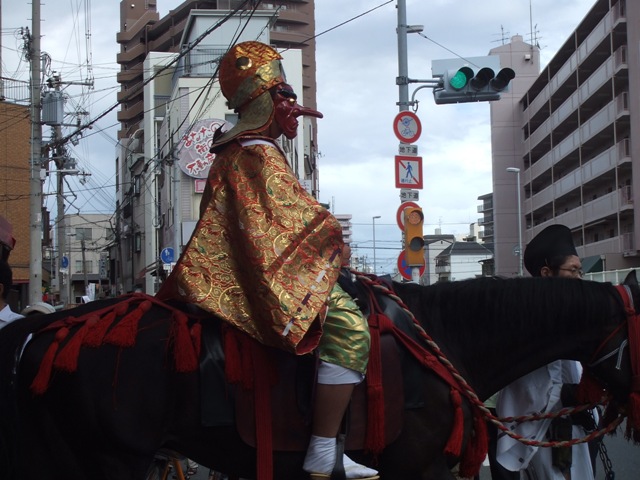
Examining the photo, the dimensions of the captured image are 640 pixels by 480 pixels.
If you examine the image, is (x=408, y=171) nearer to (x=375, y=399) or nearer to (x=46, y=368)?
(x=375, y=399)

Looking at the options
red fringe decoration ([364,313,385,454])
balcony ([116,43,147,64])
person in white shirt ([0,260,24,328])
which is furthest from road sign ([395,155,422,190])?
balcony ([116,43,147,64])

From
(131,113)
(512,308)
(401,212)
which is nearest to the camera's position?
(512,308)

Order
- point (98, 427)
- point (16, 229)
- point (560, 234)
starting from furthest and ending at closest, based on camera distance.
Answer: point (16, 229), point (560, 234), point (98, 427)

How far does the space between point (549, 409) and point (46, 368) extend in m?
2.60

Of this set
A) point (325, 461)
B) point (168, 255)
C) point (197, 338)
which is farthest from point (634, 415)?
point (168, 255)

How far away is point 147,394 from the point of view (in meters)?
3.16

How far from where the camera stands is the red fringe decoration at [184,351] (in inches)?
122

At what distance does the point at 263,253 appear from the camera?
3.10 meters

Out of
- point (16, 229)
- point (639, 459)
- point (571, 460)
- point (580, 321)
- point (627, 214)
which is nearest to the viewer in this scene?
point (580, 321)

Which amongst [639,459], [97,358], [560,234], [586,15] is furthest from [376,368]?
[586,15]

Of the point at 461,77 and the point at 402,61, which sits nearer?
the point at 461,77

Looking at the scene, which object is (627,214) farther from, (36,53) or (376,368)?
(376,368)

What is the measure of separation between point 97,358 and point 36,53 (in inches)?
678

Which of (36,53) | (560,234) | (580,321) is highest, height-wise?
(36,53)
